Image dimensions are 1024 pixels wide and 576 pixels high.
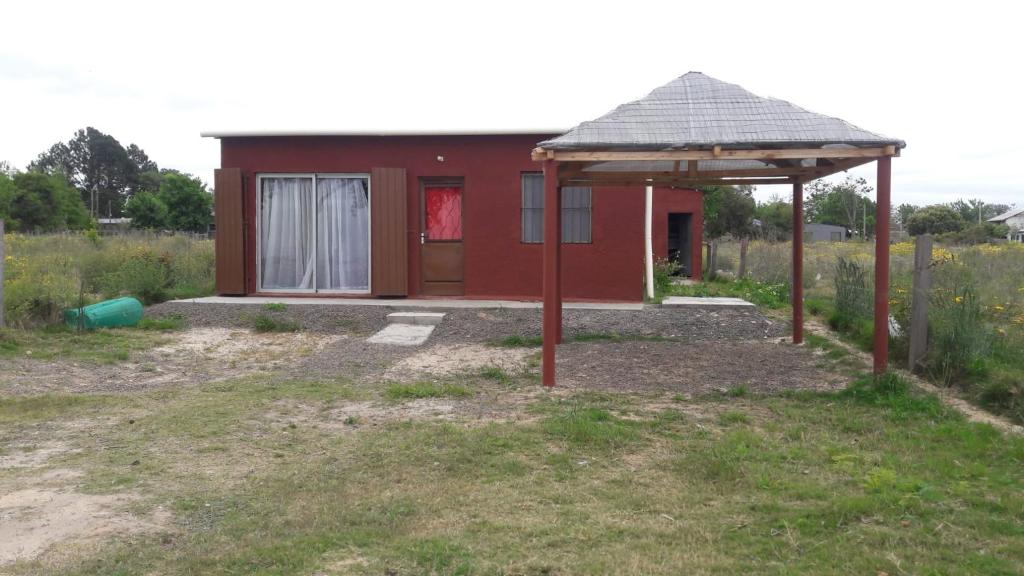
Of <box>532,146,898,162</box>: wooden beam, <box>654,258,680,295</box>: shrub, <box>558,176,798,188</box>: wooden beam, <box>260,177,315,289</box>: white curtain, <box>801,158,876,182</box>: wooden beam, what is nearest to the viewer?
<box>532,146,898,162</box>: wooden beam

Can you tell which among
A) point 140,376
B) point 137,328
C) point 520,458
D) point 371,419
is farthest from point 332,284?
point 520,458

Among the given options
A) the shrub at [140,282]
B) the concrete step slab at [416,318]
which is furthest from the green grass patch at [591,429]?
the shrub at [140,282]

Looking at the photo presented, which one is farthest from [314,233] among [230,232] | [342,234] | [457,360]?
[457,360]

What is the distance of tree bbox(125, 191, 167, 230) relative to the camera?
44.5m

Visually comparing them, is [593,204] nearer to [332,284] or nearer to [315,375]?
[332,284]

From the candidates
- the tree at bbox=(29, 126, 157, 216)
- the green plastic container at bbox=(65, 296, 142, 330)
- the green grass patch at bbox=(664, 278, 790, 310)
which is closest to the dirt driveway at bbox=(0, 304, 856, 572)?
the green plastic container at bbox=(65, 296, 142, 330)

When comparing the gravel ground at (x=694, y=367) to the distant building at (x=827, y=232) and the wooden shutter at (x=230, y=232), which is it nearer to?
the wooden shutter at (x=230, y=232)

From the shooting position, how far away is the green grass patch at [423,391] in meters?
6.76

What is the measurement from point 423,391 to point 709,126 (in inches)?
128

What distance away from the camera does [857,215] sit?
46969mm

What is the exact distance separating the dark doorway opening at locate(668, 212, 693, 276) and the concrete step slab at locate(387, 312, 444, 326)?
33.8ft

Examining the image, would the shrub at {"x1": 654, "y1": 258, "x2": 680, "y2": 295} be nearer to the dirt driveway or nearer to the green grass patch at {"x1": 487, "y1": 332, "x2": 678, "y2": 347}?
the dirt driveway

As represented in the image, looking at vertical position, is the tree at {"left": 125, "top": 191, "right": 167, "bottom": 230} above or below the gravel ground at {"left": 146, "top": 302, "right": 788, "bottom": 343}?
above

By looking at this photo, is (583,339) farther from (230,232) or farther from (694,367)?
(230,232)
